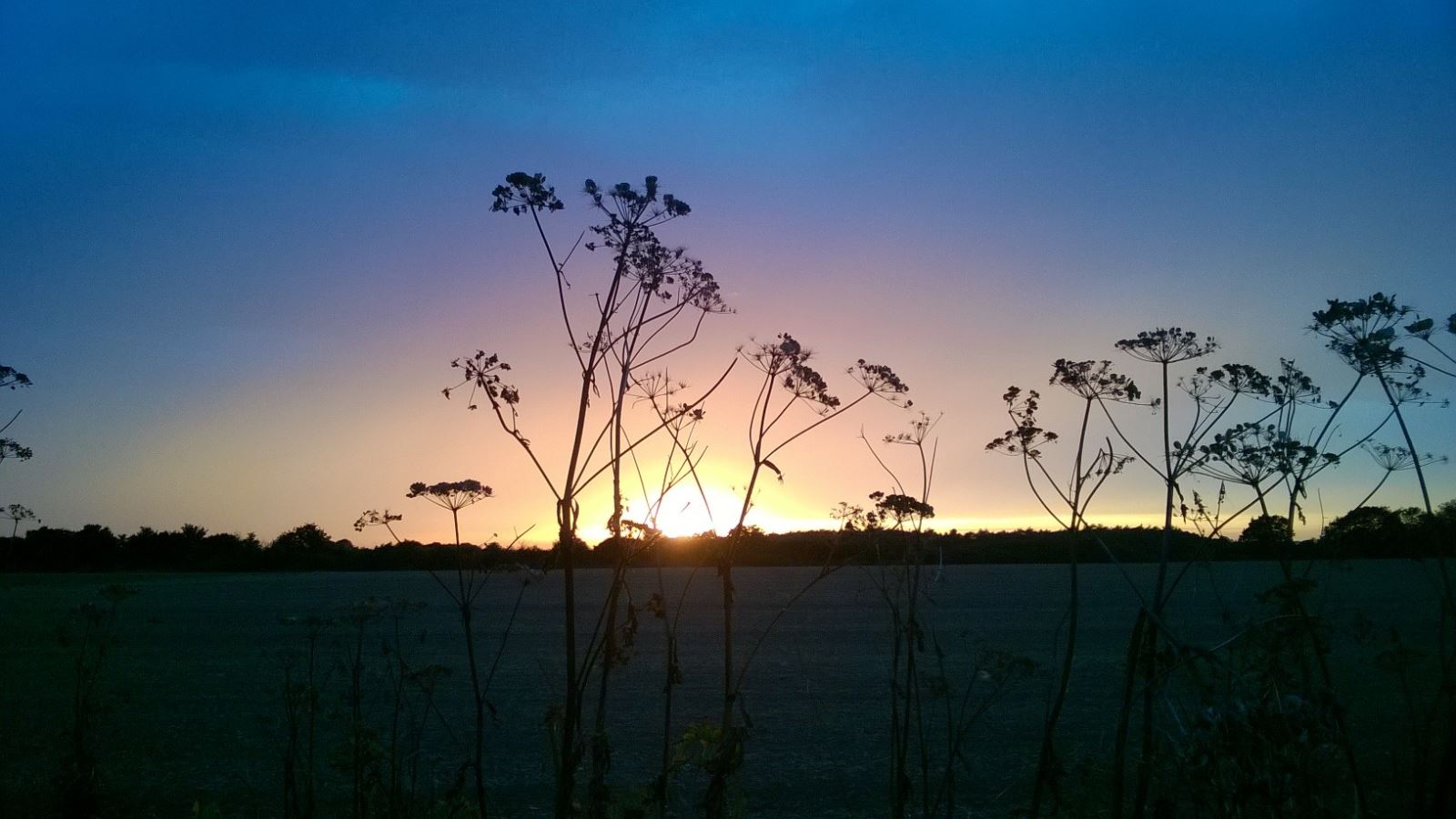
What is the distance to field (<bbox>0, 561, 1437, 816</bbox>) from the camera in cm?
755

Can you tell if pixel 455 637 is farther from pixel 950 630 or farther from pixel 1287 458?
pixel 1287 458

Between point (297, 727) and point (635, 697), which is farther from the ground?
point (297, 727)

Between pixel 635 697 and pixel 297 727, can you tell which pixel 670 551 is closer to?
pixel 297 727

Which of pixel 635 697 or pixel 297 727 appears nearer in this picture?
pixel 297 727

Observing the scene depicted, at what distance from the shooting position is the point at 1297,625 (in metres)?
3.37

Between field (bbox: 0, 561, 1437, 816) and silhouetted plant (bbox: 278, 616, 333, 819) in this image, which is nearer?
silhouetted plant (bbox: 278, 616, 333, 819)

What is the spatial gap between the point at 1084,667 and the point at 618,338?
11704 mm

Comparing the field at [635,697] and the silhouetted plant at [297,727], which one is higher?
the silhouetted plant at [297,727]

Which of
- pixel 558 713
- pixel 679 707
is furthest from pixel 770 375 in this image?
pixel 679 707

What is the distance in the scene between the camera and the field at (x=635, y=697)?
7.55 metres

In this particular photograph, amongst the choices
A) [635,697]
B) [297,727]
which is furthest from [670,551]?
[635,697]

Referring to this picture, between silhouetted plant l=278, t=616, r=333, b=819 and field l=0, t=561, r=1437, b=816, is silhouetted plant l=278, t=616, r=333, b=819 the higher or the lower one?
the higher one

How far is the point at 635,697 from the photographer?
11555 mm

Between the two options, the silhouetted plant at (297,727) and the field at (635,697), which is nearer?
the silhouetted plant at (297,727)
